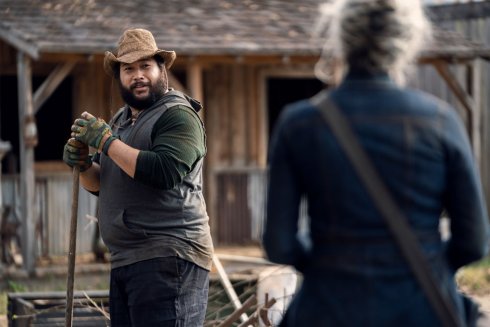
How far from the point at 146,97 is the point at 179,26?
831cm

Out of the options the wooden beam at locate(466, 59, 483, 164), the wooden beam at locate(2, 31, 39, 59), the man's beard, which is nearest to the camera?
the man's beard

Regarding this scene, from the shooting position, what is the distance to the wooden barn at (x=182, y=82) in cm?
1241

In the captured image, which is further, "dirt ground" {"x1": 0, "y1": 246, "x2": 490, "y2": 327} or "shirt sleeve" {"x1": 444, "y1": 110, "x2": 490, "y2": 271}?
"dirt ground" {"x1": 0, "y1": 246, "x2": 490, "y2": 327}

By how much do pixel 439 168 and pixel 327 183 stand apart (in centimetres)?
31

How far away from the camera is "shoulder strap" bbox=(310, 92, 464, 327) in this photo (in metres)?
3.09

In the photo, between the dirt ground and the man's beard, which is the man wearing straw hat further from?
the dirt ground

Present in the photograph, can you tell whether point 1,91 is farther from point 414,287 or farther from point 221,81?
point 414,287

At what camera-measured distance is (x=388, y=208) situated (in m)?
3.09

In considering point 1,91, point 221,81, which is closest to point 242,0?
point 221,81

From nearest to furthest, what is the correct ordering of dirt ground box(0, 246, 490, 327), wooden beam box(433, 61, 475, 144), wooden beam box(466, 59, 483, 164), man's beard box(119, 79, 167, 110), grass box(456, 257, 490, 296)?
1. man's beard box(119, 79, 167, 110)
2. grass box(456, 257, 490, 296)
3. dirt ground box(0, 246, 490, 327)
4. wooden beam box(433, 61, 475, 144)
5. wooden beam box(466, 59, 483, 164)

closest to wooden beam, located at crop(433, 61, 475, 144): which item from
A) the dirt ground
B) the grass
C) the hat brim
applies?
the grass

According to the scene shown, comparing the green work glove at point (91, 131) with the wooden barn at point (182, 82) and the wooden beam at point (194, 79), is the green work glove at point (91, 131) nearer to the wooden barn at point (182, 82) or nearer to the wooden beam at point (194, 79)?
the wooden barn at point (182, 82)

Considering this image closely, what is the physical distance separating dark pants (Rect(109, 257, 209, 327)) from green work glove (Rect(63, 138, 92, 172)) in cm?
51

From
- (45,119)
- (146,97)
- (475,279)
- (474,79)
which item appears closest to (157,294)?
(146,97)
